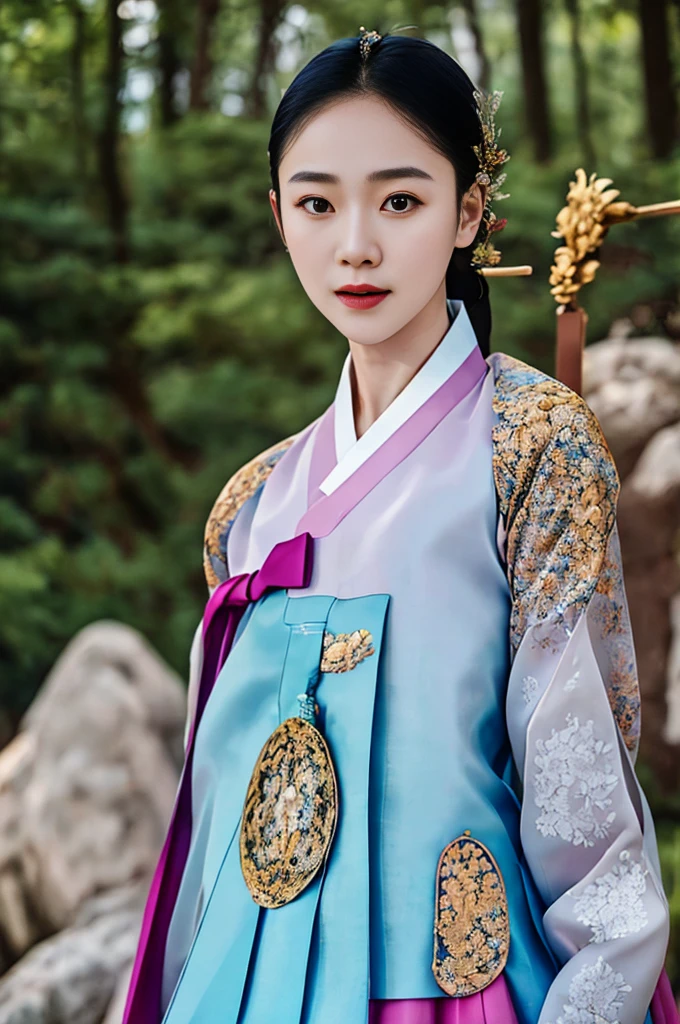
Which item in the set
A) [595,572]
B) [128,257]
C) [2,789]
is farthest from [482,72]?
[595,572]

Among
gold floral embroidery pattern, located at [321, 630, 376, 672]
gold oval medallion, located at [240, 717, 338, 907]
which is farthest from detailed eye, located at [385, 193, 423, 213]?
gold oval medallion, located at [240, 717, 338, 907]

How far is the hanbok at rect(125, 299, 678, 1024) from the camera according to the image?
1290mm

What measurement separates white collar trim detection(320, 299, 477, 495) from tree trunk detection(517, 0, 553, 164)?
461cm

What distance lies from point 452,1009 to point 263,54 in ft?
19.4

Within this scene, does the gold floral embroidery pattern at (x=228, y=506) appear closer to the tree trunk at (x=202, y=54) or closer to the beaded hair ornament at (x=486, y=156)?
the beaded hair ornament at (x=486, y=156)

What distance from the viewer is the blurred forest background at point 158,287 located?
201 inches

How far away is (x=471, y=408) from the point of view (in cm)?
150

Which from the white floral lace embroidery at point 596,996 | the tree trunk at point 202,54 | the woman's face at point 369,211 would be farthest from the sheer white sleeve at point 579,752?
the tree trunk at point 202,54

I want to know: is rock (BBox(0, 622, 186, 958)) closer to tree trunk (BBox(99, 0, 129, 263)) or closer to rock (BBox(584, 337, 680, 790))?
rock (BBox(584, 337, 680, 790))

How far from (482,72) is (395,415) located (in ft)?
16.8

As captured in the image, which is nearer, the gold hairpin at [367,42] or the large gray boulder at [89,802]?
the gold hairpin at [367,42]

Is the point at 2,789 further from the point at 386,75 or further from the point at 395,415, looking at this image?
the point at 386,75

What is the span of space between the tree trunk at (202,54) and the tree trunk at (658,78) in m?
2.55

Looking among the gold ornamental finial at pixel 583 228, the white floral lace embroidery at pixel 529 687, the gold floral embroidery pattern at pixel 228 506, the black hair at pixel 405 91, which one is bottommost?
the white floral lace embroidery at pixel 529 687
